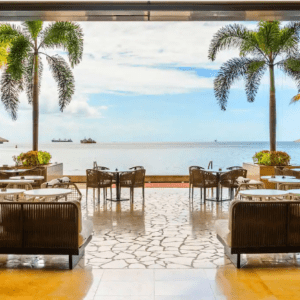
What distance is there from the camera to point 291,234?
14.8 feet

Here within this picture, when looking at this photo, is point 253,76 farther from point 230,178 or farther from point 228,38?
point 230,178

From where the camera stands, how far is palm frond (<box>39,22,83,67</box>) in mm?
13281

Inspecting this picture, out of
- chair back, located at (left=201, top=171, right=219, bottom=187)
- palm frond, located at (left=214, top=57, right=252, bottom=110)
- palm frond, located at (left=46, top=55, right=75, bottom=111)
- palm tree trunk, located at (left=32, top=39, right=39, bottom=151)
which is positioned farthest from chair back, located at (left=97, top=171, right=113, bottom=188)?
palm frond, located at (left=214, top=57, right=252, bottom=110)

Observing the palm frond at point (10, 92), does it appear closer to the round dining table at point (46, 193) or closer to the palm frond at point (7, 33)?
the palm frond at point (7, 33)

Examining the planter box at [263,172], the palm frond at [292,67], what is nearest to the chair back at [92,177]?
the planter box at [263,172]

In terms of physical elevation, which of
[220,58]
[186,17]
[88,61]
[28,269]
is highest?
[88,61]

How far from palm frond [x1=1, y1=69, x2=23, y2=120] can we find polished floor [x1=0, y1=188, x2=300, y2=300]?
901cm

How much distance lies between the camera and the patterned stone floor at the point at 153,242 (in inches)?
185

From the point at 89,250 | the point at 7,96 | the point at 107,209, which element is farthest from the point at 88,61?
the point at 89,250

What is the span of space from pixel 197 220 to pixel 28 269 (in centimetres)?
356

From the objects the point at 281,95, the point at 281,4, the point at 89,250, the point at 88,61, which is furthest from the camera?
the point at 88,61

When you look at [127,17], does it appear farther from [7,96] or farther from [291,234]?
[7,96]

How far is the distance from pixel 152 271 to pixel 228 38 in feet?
34.9

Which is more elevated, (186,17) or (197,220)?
(186,17)
